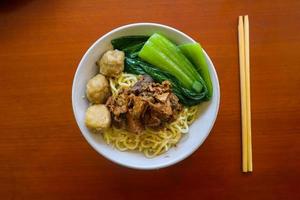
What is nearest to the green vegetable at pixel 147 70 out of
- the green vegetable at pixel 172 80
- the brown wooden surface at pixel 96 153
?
the green vegetable at pixel 172 80

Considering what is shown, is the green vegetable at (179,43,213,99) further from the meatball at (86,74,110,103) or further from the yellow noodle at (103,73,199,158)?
the meatball at (86,74,110,103)

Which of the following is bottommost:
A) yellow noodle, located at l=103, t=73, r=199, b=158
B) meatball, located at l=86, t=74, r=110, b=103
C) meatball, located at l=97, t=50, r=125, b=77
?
yellow noodle, located at l=103, t=73, r=199, b=158

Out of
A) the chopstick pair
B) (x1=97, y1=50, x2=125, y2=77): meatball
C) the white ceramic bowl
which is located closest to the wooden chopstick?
the chopstick pair

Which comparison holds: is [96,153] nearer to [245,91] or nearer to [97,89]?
[97,89]

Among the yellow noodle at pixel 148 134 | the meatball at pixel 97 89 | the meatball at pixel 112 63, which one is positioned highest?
the meatball at pixel 112 63

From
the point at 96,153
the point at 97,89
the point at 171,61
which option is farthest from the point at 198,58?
the point at 96,153

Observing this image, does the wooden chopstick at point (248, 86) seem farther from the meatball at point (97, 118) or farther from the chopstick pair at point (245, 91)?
the meatball at point (97, 118)
